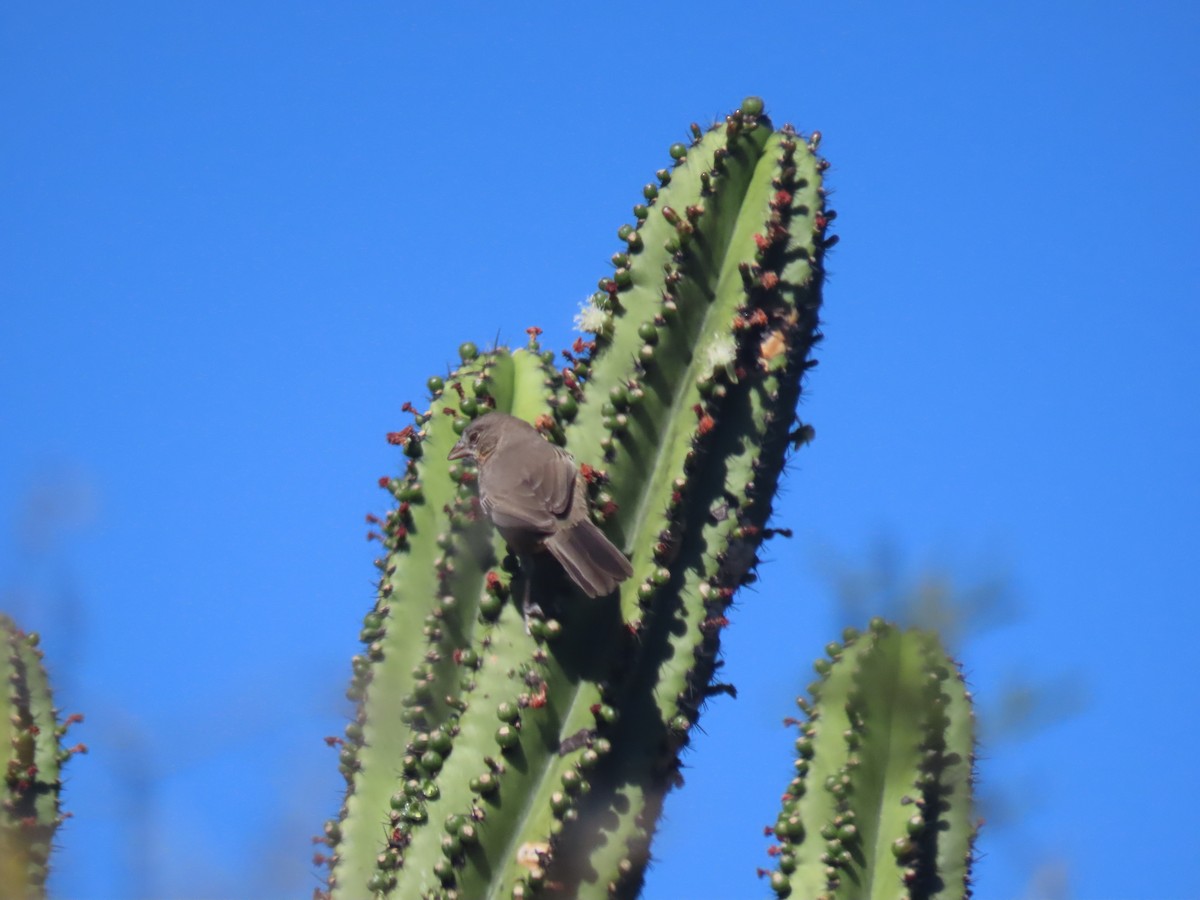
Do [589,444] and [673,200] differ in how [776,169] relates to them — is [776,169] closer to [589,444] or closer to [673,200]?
[673,200]

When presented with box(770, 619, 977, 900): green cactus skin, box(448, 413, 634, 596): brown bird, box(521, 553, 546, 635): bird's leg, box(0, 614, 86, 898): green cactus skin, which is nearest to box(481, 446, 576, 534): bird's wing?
box(448, 413, 634, 596): brown bird

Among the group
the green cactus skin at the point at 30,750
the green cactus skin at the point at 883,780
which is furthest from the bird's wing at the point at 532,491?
the green cactus skin at the point at 30,750

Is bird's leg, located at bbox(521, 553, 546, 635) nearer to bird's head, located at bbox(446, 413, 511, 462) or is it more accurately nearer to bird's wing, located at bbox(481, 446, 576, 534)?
bird's wing, located at bbox(481, 446, 576, 534)

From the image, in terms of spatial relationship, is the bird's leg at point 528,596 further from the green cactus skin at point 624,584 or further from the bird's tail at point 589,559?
the bird's tail at point 589,559

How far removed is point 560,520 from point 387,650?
70cm

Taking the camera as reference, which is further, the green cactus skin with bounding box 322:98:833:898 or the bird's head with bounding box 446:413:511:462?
the bird's head with bounding box 446:413:511:462

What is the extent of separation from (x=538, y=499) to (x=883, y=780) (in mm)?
1476

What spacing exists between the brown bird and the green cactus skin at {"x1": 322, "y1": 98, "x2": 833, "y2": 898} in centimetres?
8

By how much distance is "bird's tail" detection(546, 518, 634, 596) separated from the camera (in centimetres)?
459

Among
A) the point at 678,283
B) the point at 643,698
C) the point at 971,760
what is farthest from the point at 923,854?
the point at 678,283

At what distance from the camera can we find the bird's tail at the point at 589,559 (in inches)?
181

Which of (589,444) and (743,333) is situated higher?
(743,333)

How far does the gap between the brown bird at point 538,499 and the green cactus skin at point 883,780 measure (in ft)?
3.15

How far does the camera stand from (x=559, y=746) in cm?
450
